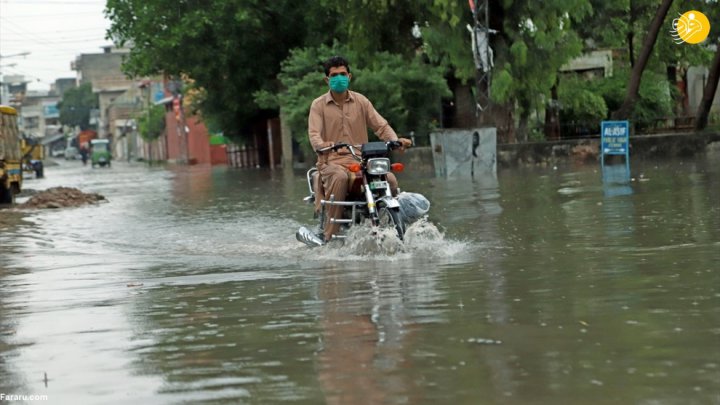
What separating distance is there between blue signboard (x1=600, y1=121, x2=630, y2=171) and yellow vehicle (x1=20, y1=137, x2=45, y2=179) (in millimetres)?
21342

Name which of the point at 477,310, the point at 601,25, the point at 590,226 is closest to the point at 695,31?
the point at 601,25

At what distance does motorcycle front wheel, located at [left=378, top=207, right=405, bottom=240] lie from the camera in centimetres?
1128

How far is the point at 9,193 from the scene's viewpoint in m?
Result: 29.5

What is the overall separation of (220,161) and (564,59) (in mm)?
63743

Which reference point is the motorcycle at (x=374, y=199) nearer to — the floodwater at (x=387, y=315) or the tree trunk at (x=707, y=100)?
the floodwater at (x=387, y=315)

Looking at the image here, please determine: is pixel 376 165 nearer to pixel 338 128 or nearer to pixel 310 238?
pixel 338 128

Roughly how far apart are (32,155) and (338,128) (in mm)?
43502

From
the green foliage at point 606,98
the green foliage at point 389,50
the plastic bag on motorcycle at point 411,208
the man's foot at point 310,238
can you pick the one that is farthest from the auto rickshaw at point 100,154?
the plastic bag on motorcycle at point 411,208

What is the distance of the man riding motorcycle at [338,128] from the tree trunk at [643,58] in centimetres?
2083

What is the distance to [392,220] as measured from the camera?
37.1 ft

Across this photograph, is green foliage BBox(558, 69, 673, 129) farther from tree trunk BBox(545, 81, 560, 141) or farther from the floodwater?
the floodwater

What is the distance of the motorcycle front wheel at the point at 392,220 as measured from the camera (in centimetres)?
1128

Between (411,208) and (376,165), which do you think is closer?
(376,165)

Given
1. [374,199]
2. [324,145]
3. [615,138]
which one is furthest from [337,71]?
[615,138]
